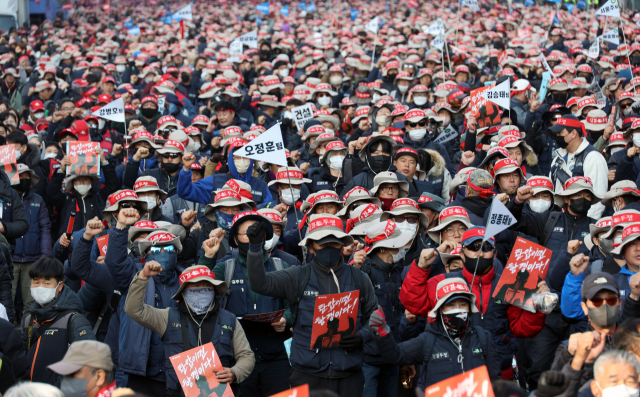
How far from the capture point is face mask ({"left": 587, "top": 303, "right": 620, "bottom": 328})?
5547 mm

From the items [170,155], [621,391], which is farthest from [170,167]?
[621,391]

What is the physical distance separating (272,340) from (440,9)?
27839 millimetres

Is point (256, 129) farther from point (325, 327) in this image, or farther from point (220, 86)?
point (325, 327)

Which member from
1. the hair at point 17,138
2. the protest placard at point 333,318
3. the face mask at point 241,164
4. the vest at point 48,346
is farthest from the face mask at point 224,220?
the hair at point 17,138

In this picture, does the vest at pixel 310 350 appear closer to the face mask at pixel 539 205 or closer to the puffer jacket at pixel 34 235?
the face mask at pixel 539 205

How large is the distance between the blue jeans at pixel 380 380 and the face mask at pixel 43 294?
9.49 ft

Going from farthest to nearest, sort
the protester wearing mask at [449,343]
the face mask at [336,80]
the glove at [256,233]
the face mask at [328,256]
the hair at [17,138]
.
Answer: the face mask at [336,80] → the hair at [17,138] → the face mask at [328,256] → the protester wearing mask at [449,343] → the glove at [256,233]

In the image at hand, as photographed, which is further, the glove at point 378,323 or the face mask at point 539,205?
the face mask at point 539,205

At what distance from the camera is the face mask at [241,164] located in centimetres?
1013

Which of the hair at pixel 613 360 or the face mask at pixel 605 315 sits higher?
the hair at pixel 613 360

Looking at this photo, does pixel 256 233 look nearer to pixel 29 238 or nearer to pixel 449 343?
pixel 449 343

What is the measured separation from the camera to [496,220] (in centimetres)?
689

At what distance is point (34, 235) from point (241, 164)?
9.73 feet

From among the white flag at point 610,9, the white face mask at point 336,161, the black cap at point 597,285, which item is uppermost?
the black cap at point 597,285
